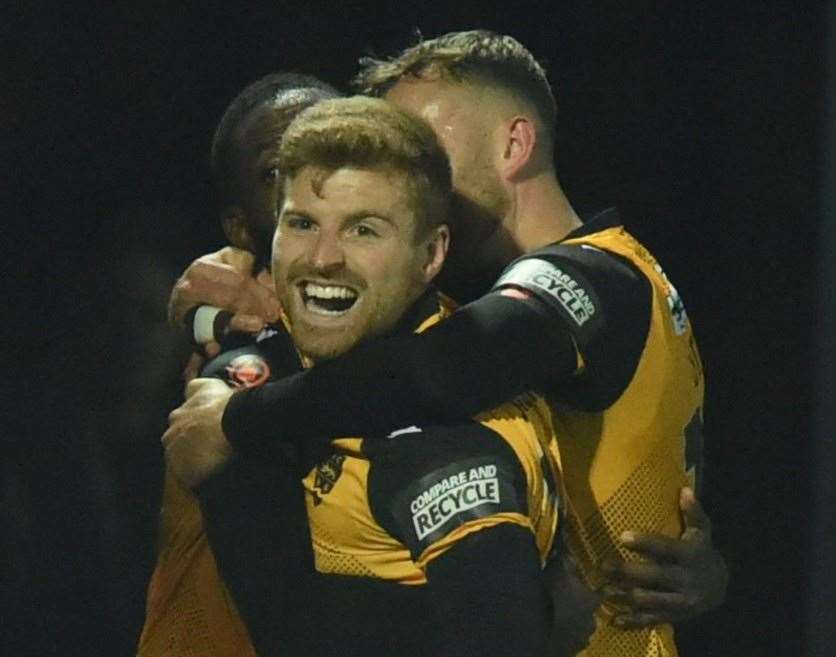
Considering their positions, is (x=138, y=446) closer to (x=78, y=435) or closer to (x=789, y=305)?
(x=78, y=435)

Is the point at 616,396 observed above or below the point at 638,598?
above

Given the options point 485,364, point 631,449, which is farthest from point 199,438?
point 631,449

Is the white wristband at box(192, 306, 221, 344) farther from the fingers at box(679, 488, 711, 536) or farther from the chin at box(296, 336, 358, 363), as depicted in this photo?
the fingers at box(679, 488, 711, 536)

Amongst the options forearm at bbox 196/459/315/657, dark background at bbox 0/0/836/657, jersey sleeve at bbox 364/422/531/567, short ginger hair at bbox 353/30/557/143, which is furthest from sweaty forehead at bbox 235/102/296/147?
dark background at bbox 0/0/836/657

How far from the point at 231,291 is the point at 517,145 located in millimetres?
385

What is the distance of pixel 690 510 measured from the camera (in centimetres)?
256

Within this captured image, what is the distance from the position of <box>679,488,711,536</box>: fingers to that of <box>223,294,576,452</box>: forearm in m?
0.29

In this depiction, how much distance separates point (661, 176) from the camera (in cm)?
348

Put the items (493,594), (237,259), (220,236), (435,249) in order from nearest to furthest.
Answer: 1. (493,594)
2. (435,249)
3. (237,259)
4. (220,236)

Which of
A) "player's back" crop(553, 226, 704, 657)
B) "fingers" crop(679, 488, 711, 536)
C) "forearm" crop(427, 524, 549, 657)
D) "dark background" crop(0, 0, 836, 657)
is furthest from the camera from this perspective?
"dark background" crop(0, 0, 836, 657)

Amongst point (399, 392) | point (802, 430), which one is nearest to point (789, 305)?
point (802, 430)

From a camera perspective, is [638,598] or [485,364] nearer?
[485,364]

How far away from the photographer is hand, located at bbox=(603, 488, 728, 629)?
2.48 m

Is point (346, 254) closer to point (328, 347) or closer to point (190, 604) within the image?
point (328, 347)
